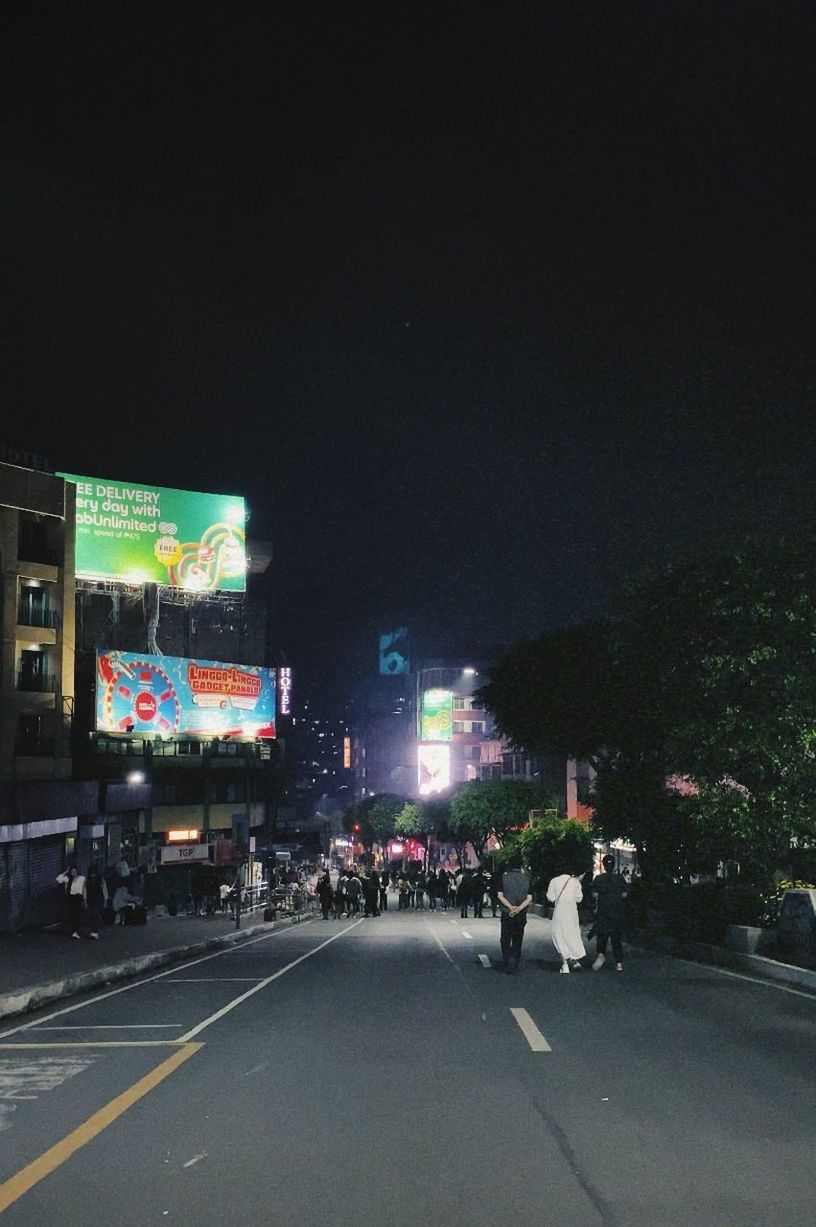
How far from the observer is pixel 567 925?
1805cm

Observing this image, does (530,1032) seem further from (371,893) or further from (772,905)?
(371,893)

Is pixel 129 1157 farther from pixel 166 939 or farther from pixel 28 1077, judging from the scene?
pixel 166 939

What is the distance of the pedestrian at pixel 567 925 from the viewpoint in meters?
18.0

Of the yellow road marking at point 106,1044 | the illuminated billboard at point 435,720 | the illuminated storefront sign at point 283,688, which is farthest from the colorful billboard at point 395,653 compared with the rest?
the yellow road marking at point 106,1044

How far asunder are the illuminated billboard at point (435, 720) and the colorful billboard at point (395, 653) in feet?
214

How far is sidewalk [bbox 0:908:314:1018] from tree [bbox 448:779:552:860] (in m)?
40.9

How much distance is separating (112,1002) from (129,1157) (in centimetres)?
918

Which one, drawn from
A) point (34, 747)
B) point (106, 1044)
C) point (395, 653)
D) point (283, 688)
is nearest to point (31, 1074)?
point (106, 1044)

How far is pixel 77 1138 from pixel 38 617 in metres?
39.3

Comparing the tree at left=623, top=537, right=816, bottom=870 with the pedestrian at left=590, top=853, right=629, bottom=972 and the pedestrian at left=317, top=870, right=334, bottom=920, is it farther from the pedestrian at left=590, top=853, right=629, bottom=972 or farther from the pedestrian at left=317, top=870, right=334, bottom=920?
the pedestrian at left=317, top=870, right=334, bottom=920

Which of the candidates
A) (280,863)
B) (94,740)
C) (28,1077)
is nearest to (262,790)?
(280,863)

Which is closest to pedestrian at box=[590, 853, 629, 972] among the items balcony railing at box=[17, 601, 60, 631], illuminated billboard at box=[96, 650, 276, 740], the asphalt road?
the asphalt road

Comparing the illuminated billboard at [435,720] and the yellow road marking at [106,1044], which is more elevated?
the illuminated billboard at [435,720]

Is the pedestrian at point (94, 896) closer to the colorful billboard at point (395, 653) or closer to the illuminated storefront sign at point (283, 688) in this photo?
the illuminated storefront sign at point (283, 688)
